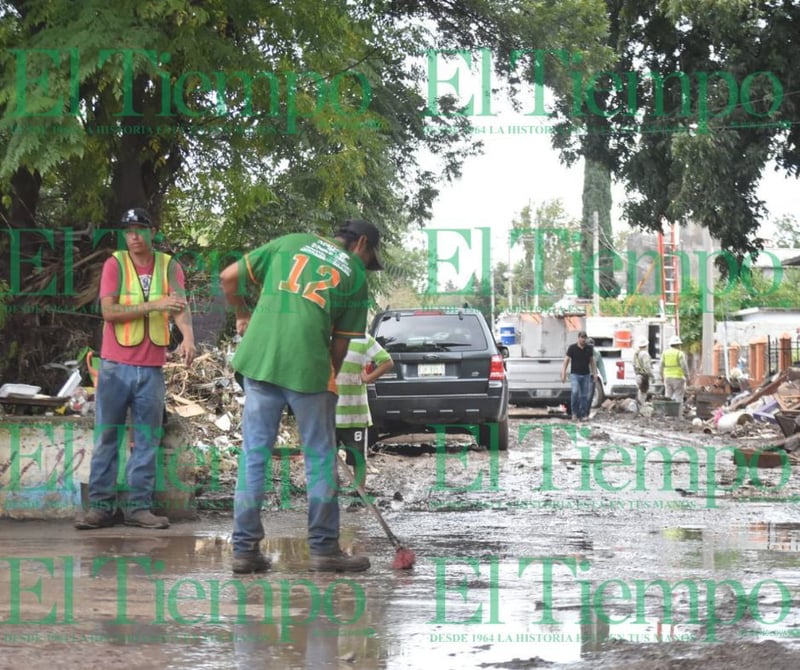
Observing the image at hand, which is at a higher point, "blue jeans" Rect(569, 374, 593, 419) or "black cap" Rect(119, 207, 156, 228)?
"black cap" Rect(119, 207, 156, 228)

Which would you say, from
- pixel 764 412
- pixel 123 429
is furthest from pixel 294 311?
pixel 764 412

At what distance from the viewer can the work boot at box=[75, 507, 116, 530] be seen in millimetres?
8016

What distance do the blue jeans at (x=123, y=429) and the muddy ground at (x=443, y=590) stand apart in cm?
26

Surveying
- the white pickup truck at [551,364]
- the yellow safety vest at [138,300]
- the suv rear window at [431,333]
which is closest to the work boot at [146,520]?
the yellow safety vest at [138,300]

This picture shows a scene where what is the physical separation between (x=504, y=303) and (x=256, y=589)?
7934 cm

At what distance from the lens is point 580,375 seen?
2477cm

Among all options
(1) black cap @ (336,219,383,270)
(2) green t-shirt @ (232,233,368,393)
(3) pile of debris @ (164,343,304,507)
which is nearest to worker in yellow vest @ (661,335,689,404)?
(3) pile of debris @ (164,343,304,507)

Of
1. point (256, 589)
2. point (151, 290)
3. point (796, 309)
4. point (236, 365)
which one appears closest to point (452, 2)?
point (151, 290)

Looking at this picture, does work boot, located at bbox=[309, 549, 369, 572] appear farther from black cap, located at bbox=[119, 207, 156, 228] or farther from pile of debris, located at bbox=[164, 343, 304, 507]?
pile of debris, located at bbox=[164, 343, 304, 507]

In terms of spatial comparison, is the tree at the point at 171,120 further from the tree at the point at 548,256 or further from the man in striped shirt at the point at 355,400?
the tree at the point at 548,256

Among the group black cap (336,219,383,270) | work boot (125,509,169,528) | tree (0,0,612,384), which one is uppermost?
tree (0,0,612,384)

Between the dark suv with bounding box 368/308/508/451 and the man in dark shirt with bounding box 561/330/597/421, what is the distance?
9071 mm

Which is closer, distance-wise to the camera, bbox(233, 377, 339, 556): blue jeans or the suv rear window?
bbox(233, 377, 339, 556): blue jeans

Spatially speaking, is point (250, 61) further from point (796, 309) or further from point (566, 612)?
point (796, 309)
